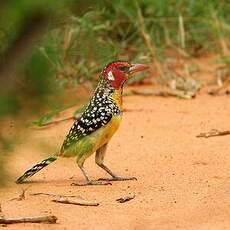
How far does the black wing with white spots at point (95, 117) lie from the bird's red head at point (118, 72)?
0.16 meters

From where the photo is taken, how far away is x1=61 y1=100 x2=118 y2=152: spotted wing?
591 cm

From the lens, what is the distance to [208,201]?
16.6ft

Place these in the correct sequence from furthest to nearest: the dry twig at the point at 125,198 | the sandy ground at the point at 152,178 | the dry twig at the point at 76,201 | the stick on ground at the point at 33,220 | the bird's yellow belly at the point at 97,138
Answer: the bird's yellow belly at the point at 97,138, the dry twig at the point at 125,198, the dry twig at the point at 76,201, the sandy ground at the point at 152,178, the stick on ground at the point at 33,220

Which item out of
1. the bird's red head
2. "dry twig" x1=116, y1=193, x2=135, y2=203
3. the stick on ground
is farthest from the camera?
the bird's red head

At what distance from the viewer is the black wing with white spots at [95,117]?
591 cm

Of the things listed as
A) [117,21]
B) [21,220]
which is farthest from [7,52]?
[117,21]

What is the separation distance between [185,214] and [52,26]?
343 cm

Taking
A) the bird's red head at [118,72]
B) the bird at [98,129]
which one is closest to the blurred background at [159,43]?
the bird's red head at [118,72]

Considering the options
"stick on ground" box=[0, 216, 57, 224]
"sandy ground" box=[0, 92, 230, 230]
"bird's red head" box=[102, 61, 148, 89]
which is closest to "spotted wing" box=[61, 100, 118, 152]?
"sandy ground" box=[0, 92, 230, 230]

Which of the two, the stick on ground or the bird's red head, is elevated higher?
the bird's red head

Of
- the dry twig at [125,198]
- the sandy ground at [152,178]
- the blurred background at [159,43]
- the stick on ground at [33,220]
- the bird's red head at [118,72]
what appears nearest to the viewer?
the stick on ground at [33,220]

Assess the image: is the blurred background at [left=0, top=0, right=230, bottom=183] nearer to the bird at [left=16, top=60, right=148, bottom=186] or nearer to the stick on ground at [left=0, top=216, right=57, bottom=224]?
the bird at [left=16, top=60, right=148, bottom=186]

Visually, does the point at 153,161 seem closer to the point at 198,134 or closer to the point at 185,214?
the point at 198,134

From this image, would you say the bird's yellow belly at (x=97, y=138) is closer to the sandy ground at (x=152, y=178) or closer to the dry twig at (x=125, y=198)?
the sandy ground at (x=152, y=178)
